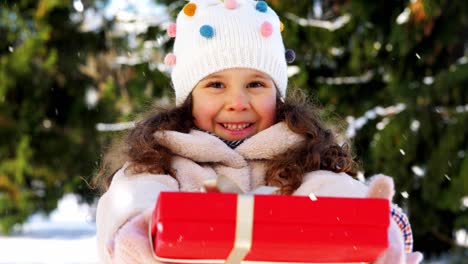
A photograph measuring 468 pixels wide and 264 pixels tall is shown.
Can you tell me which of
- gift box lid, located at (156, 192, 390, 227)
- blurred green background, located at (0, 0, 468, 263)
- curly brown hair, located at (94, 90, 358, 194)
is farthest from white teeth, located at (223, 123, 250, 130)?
blurred green background, located at (0, 0, 468, 263)

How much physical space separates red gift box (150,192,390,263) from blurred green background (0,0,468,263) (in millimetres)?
1831

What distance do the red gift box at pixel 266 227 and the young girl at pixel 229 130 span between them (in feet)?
1.06

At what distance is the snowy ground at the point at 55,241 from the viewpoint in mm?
8680

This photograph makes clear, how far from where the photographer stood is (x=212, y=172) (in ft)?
7.18

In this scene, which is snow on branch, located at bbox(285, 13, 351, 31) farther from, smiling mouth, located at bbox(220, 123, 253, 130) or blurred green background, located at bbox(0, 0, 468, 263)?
smiling mouth, located at bbox(220, 123, 253, 130)

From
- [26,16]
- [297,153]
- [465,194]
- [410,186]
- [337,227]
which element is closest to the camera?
[337,227]

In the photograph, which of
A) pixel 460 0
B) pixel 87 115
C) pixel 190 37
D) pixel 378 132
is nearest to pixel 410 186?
pixel 378 132

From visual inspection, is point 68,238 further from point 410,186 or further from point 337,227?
point 337,227

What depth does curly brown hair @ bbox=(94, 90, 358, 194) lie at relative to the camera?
2129 mm

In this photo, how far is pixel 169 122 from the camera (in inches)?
93.5

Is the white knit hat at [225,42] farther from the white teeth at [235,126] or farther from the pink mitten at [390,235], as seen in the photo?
the pink mitten at [390,235]

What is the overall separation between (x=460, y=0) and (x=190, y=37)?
4.16 meters

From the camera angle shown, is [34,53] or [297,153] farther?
[34,53]

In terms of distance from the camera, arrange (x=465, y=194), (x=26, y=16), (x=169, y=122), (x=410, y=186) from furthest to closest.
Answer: (x=26, y=16), (x=410, y=186), (x=465, y=194), (x=169, y=122)
